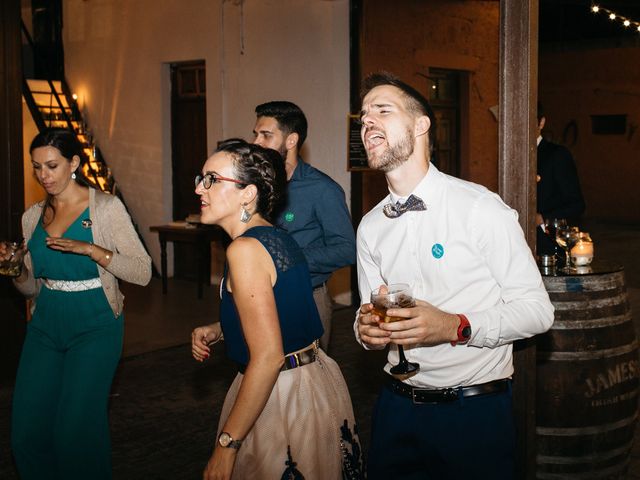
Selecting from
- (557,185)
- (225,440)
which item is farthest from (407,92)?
(557,185)

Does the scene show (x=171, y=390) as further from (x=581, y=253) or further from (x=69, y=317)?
(x=581, y=253)

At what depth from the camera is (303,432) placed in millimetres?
2682

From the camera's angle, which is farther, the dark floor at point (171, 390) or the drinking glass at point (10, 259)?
the dark floor at point (171, 390)

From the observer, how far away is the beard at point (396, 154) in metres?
2.60

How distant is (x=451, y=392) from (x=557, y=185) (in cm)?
339

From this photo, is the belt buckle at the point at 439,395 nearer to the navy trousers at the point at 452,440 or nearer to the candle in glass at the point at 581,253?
the navy trousers at the point at 452,440

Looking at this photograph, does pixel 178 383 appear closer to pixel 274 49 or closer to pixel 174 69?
pixel 274 49

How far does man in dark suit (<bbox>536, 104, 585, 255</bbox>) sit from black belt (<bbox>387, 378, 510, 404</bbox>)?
312cm

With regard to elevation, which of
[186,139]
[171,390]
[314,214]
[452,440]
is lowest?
[171,390]

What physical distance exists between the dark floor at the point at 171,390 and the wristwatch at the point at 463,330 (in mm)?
2464

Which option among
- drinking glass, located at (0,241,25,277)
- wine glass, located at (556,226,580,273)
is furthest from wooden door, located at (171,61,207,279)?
drinking glass, located at (0,241,25,277)

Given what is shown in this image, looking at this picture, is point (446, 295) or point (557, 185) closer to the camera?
point (446, 295)

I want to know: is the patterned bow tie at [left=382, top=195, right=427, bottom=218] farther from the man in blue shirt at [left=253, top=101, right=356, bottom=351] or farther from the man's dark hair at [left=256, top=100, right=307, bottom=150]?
the man's dark hair at [left=256, top=100, right=307, bottom=150]

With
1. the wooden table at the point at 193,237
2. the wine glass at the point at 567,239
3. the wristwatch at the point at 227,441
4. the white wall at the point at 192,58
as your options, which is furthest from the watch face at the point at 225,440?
the wooden table at the point at 193,237
